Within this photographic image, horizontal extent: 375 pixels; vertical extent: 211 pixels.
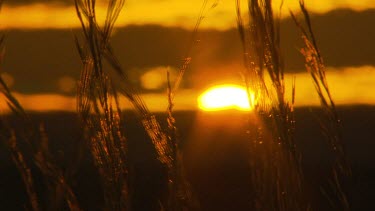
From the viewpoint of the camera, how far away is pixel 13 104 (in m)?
3.11

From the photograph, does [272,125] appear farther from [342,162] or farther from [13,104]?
[13,104]

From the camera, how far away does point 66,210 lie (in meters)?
3.26

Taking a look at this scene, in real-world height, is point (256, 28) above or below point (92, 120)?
above

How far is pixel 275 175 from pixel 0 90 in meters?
1.01

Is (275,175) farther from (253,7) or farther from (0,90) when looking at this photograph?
(0,90)

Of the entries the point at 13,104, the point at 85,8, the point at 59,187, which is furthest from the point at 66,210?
the point at 85,8

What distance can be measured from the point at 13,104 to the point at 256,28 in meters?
0.89

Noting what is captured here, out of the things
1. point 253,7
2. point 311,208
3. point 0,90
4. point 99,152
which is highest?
point 253,7

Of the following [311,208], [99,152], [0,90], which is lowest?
[311,208]

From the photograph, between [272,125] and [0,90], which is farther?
[272,125]

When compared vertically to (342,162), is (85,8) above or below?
above

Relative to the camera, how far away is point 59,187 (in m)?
3.16

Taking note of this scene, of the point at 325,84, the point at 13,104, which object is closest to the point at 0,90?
the point at 13,104

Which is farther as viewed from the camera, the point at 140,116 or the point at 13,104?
the point at 140,116
